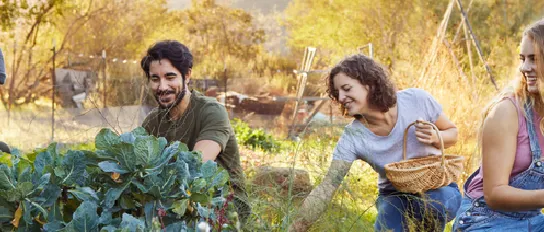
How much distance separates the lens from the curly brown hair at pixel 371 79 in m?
3.47

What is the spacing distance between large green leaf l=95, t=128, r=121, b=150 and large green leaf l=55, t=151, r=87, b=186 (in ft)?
0.27

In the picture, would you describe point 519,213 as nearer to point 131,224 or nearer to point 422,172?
point 422,172

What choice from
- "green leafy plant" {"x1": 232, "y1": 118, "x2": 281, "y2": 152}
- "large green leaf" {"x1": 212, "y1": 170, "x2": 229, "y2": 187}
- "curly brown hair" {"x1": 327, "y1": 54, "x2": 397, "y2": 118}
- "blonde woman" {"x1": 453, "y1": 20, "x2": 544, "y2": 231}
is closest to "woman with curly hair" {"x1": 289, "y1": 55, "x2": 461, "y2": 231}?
"curly brown hair" {"x1": 327, "y1": 54, "x2": 397, "y2": 118}

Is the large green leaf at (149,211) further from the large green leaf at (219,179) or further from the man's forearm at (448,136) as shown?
the man's forearm at (448,136)

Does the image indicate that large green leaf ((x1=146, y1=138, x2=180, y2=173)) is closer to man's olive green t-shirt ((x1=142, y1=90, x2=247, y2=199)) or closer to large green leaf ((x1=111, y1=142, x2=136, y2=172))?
large green leaf ((x1=111, y1=142, x2=136, y2=172))

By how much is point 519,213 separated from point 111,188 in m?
1.53

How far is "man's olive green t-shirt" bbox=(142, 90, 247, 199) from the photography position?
11.0 ft

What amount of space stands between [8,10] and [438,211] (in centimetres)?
1257

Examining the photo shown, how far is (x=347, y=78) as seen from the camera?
346 cm

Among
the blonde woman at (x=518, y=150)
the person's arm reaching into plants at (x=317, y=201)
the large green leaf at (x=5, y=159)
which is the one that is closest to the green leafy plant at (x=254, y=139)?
the person's arm reaching into plants at (x=317, y=201)

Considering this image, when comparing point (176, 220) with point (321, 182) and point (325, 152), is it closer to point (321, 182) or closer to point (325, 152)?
point (321, 182)

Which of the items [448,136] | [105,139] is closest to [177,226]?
[105,139]

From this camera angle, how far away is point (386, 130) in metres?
3.57

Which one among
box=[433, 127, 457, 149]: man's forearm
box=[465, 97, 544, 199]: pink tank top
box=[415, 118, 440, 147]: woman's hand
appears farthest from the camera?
box=[433, 127, 457, 149]: man's forearm
